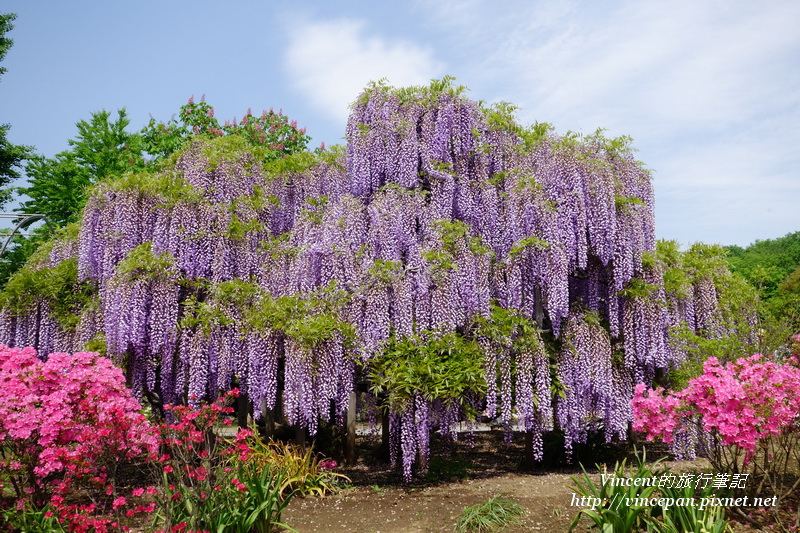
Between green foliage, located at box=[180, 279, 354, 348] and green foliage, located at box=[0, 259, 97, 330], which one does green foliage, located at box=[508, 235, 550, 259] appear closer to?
green foliage, located at box=[180, 279, 354, 348]

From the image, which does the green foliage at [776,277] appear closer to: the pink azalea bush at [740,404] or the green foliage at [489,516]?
the pink azalea bush at [740,404]

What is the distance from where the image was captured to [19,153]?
2131 cm

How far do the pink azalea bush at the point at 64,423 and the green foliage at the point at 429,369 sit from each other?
3.52 metres

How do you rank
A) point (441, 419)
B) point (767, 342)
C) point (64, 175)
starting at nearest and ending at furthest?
point (767, 342), point (441, 419), point (64, 175)

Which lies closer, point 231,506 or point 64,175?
point 231,506

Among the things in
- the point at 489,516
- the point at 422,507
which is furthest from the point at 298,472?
the point at 489,516

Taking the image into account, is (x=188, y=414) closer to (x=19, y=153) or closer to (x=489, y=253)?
(x=489, y=253)

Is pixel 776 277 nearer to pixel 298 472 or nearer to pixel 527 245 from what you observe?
pixel 527 245

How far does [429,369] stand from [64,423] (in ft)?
16.1

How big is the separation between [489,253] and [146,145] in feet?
51.9

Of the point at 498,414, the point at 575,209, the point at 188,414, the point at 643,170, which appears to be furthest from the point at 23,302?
the point at 643,170

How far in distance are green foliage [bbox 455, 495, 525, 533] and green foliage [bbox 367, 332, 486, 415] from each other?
5.84 feet

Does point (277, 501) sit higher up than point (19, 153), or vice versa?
point (19, 153)

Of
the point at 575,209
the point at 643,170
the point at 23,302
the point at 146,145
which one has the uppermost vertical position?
the point at 146,145
